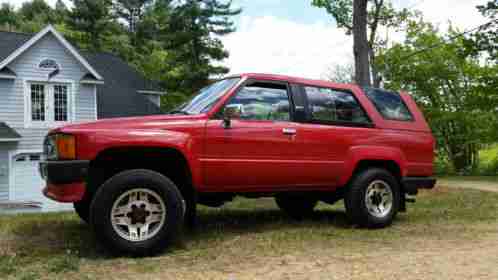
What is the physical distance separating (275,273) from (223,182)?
1.59 metres

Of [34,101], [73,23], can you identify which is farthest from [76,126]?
[73,23]

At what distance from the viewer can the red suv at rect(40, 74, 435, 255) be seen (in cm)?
514

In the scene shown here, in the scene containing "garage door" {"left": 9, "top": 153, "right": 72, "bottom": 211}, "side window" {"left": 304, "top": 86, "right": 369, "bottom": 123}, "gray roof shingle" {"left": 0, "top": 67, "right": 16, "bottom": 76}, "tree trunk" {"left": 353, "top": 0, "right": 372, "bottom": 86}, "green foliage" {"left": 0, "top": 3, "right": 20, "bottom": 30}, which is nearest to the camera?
"side window" {"left": 304, "top": 86, "right": 369, "bottom": 123}

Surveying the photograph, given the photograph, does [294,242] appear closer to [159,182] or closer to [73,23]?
[159,182]

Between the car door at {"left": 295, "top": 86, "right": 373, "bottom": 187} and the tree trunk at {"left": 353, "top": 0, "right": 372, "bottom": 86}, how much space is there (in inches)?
352

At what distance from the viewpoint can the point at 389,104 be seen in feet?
23.6

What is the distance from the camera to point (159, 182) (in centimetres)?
525

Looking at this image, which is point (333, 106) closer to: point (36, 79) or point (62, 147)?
point (62, 147)

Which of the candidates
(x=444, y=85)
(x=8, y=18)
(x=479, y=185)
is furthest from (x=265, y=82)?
(x=8, y=18)

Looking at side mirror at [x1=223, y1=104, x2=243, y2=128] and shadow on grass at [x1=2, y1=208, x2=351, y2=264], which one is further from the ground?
side mirror at [x1=223, y1=104, x2=243, y2=128]

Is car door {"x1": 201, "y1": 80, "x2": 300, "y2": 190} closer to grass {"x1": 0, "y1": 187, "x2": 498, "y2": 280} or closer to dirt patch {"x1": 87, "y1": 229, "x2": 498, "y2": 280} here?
grass {"x1": 0, "y1": 187, "x2": 498, "y2": 280}

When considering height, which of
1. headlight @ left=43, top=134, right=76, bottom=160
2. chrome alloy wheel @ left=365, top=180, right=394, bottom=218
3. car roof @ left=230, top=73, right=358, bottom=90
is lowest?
chrome alloy wheel @ left=365, top=180, right=394, bottom=218

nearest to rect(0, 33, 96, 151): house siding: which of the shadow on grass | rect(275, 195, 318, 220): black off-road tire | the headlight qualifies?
the shadow on grass

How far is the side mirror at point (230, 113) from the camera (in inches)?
226
